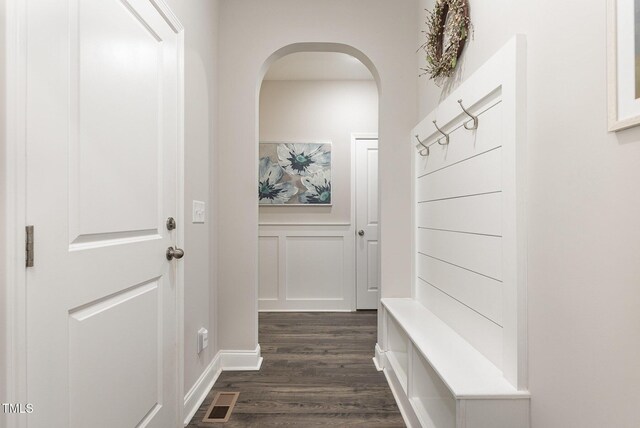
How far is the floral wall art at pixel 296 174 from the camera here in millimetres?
3969

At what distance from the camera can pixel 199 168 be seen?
6.73ft

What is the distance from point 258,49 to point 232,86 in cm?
30

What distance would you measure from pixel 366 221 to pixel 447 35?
243 cm

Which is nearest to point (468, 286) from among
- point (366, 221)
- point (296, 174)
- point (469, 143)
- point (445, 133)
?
point (469, 143)

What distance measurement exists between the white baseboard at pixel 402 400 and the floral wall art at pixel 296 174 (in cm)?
209

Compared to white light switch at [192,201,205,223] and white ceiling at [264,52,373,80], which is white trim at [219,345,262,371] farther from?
white ceiling at [264,52,373,80]

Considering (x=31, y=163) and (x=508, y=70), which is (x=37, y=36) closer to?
(x=31, y=163)

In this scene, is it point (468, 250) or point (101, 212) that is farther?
point (468, 250)

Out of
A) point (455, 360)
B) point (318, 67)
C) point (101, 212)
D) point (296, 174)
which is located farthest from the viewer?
point (296, 174)

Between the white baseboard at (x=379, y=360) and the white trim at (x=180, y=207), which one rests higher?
the white trim at (x=180, y=207)

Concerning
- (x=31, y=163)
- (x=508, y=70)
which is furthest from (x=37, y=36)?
(x=508, y=70)

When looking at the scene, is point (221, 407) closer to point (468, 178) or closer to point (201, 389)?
point (201, 389)

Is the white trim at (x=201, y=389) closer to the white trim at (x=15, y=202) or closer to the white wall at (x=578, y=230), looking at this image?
the white trim at (x=15, y=202)

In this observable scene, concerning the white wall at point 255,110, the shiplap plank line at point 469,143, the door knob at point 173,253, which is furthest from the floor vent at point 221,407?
the shiplap plank line at point 469,143
